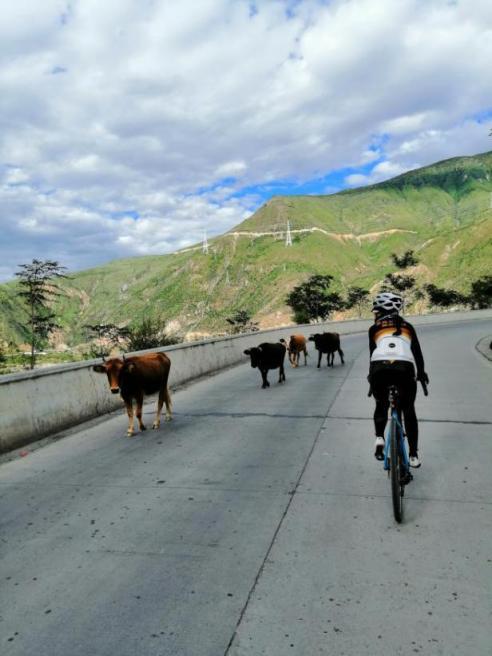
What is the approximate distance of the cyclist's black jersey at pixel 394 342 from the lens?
489 cm

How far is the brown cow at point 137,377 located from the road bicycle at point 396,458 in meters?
4.11

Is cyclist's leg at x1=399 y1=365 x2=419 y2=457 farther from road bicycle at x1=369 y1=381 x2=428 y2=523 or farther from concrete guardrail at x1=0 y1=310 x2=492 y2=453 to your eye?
concrete guardrail at x1=0 y1=310 x2=492 y2=453

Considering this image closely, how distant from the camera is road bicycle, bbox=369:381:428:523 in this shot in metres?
4.35

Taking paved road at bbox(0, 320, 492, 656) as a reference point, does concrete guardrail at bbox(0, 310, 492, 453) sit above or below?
above

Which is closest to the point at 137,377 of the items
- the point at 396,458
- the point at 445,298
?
the point at 396,458

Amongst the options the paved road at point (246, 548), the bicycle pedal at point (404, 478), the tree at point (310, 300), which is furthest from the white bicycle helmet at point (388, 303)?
the tree at point (310, 300)

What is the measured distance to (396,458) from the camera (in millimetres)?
4441

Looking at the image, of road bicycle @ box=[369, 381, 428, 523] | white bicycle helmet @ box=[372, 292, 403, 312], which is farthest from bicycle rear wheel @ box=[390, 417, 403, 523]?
white bicycle helmet @ box=[372, 292, 403, 312]

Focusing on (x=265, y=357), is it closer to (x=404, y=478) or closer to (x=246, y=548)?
(x=404, y=478)

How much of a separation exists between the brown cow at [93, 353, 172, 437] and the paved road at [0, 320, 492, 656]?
0.80 meters

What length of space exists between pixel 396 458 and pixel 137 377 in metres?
5.08

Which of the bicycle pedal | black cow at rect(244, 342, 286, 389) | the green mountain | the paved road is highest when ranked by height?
the green mountain

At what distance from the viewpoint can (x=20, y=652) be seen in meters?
2.95

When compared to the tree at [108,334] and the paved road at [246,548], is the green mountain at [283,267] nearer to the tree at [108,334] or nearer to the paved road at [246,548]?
the tree at [108,334]
